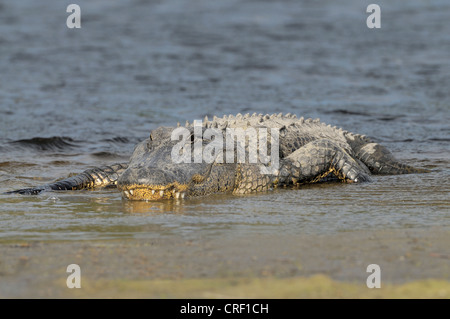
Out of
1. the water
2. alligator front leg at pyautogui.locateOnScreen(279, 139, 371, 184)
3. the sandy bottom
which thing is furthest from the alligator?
the sandy bottom

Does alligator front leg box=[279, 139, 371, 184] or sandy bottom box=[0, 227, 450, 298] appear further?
alligator front leg box=[279, 139, 371, 184]

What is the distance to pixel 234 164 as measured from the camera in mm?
5949

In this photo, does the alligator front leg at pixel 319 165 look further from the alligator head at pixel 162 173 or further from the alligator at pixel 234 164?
the alligator head at pixel 162 173

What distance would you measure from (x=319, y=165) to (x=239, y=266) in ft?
10.3

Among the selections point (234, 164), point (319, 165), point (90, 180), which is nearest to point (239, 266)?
point (234, 164)

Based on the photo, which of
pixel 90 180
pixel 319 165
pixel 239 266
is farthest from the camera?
pixel 90 180

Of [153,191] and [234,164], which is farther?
[234,164]

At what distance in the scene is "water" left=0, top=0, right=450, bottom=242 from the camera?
4742 mm

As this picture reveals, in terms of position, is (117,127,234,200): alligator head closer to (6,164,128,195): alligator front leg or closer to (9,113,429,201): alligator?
(9,113,429,201): alligator

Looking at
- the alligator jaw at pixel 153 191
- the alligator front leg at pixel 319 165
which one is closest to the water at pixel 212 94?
the alligator jaw at pixel 153 191

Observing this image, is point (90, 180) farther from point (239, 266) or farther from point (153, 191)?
point (239, 266)

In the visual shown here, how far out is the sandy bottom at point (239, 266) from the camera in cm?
309

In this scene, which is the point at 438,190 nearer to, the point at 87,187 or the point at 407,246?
the point at 407,246

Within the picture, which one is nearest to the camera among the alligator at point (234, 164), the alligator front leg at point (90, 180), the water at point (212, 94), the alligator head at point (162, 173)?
the water at point (212, 94)
